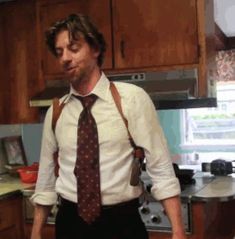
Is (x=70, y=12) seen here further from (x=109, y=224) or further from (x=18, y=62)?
(x=109, y=224)

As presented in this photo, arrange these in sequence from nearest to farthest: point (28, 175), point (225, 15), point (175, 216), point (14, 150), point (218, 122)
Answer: point (175, 216)
point (28, 175)
point (14, 150)
point (225, 15)
point (218, 122)

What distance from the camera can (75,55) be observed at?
1.44m

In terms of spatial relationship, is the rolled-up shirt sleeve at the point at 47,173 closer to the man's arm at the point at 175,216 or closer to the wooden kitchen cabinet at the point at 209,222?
the man's arm at the point at 175,216

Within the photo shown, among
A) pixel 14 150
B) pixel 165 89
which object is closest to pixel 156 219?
pixel 165 89

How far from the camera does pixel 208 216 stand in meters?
2.16

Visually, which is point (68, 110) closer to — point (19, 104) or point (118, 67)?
point (118, 67)

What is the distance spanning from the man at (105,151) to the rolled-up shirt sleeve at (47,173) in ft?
0.37

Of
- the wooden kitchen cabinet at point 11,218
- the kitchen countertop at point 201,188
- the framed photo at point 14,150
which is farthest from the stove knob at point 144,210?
the framed photo at point 14,150

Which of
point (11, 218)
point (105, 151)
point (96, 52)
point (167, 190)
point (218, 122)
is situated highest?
point (96, 52)

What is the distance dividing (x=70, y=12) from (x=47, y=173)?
4.57 feet

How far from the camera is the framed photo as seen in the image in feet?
10.0

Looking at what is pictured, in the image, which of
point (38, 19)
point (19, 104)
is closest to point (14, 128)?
point (19, 104)

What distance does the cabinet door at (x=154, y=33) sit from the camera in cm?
242

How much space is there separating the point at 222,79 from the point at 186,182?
3.09m
